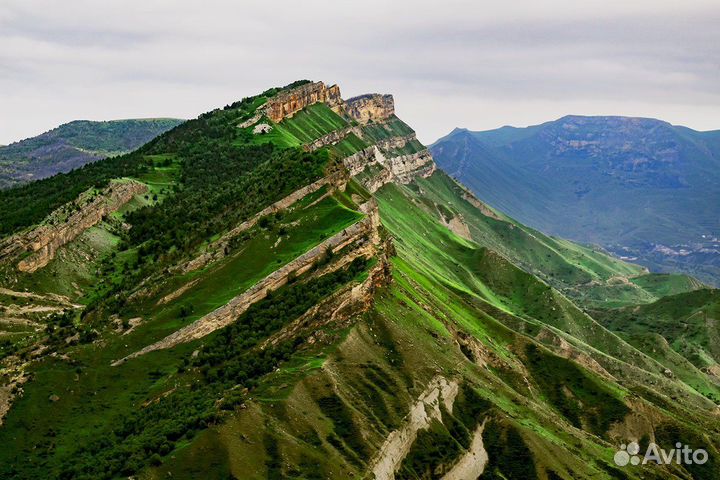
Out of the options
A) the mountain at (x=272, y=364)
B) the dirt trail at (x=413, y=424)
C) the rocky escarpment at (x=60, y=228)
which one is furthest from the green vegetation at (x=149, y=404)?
the rocky escarpment at (x=60, y=228)

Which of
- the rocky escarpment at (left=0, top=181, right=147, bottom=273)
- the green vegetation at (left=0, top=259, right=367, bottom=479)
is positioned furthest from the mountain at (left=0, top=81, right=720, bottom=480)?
the rocky escarpment at (left=0, top=181, right=147, bottom=273)

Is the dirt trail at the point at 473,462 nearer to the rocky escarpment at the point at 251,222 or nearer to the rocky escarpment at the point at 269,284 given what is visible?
the rocky escarpment at the point at 269,284

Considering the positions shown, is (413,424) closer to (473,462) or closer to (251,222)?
(473,462)

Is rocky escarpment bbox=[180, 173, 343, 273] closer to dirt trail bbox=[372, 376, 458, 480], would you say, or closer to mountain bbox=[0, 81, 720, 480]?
mountain bbox=[0, 81, 720, 480]

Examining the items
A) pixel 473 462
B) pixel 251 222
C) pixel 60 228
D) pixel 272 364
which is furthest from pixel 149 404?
pixel 60 228

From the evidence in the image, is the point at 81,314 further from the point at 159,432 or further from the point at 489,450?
the point at 489,450

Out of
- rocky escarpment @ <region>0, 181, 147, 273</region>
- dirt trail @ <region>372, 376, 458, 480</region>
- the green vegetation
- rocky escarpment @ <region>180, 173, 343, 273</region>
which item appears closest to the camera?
the green vegetation
